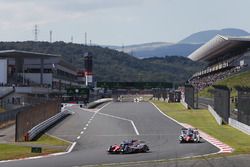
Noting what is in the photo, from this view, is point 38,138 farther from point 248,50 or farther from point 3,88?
point 248,50

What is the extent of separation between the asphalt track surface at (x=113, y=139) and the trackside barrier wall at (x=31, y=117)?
216 cm

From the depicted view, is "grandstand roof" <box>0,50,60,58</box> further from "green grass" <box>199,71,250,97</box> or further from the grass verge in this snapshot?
the grass verge

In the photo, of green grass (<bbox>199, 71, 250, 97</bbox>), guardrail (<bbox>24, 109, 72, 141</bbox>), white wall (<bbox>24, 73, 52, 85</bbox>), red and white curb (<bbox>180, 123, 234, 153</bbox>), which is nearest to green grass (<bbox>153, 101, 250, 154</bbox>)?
red and white curb (<bbox>180, 123, 234, 153</bbox>)

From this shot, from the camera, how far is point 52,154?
45312mm

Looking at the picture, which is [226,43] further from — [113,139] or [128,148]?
[128,148]

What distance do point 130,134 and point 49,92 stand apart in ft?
256

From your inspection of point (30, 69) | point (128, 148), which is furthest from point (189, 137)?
point (30, 69)

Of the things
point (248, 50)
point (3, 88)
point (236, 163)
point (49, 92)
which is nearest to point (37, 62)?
point (49, 92)

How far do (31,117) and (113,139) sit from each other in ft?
33.3

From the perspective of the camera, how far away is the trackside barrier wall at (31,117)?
56625 mm

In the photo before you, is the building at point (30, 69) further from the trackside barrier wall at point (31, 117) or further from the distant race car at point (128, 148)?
the distant race car at point (128, 148)

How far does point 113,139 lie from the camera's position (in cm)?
5903

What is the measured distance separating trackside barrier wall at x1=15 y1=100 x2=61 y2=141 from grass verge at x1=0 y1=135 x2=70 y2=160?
5.64ft

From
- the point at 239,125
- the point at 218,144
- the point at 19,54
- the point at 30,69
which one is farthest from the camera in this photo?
the point at 30,69
